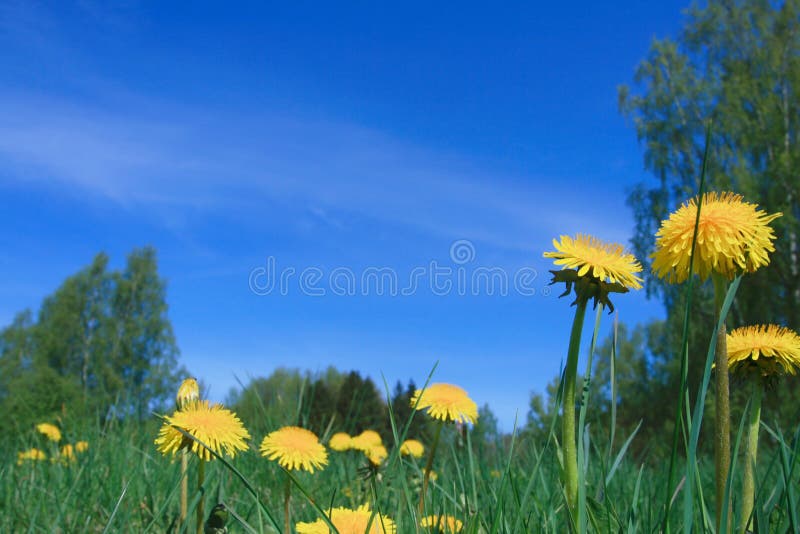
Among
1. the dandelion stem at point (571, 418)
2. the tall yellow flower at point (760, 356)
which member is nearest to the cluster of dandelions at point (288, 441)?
the dandelion stem at point (571, 418)

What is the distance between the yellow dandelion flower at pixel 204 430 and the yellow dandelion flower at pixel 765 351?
1066 millimetres

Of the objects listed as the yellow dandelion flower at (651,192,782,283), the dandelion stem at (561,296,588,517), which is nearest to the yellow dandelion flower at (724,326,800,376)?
the yellow dandelion flower at (651,192,782,283)

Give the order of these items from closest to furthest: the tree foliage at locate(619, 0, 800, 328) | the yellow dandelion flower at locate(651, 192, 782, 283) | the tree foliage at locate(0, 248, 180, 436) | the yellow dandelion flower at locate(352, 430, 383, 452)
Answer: the yellow dandelion flower at locate(651, 192, 782, 283)
the yellow dandelion flower at locate(352, 430, 383, 452)
the tree foliage at locate(619, 0, 800, 328)
the tree foliage at locate(0, 248, 180, 436)

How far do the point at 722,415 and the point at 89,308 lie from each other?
33.8m

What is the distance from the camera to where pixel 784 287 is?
15.7m

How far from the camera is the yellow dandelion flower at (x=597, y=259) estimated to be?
3.44 ft

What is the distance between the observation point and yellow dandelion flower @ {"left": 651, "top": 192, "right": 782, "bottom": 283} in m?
1.10

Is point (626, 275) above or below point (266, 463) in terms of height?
above

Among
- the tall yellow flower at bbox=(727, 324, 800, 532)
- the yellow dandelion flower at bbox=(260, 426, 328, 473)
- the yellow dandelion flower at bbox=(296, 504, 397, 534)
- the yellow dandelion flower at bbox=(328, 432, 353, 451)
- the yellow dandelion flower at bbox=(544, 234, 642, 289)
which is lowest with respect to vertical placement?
the yellow dandelion flower at bbox=(296, 504, 397, 534)

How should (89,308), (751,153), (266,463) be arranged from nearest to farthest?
(266,463) → (751,153) → (89,308)

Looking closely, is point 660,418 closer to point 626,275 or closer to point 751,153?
point 751,153

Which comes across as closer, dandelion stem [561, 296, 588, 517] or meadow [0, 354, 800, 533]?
dandelion stem [561, 296, 588, 517]

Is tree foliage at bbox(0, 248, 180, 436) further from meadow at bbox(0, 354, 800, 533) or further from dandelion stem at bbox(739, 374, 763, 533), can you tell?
dandelion stem at bbox(739, 374, 763, 533)

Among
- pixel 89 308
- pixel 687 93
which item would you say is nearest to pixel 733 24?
pixel 687 93
